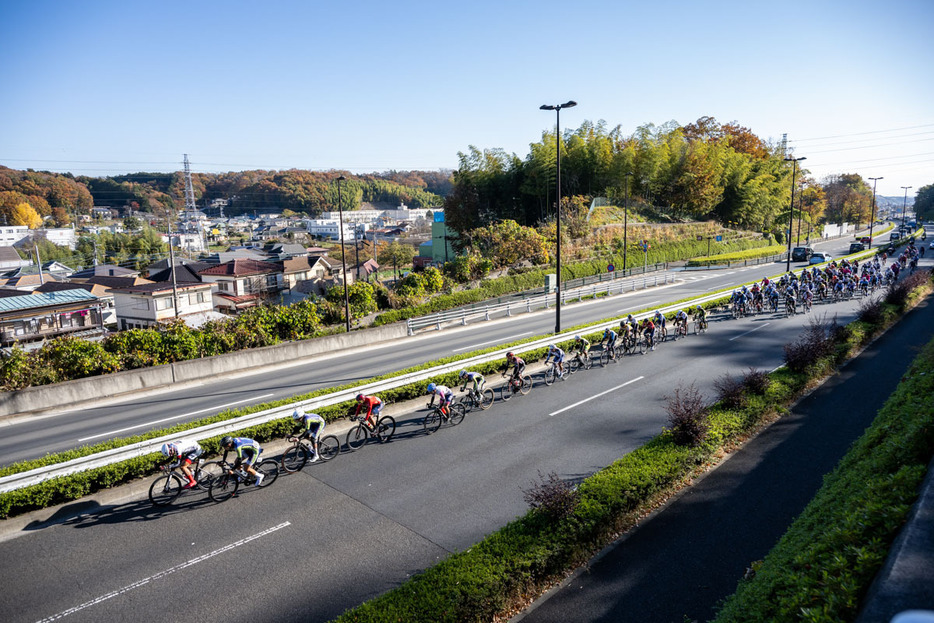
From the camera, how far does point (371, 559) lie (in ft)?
26.4

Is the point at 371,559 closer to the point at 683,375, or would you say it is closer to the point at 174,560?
the point at 174,560

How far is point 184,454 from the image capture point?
9961mm

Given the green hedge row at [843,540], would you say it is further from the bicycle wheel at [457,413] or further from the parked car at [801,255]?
the parked car at [801,255]

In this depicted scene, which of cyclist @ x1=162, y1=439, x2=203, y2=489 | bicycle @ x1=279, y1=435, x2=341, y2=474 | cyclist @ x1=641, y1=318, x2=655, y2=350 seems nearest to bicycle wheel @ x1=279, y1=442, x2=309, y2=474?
bicycle @ x1=279, y1=435, x2=341, y2=474

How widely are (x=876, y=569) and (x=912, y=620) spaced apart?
2452 mm

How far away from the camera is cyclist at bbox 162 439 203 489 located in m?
9.73

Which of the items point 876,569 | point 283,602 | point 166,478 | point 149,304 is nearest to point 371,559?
point 283,602

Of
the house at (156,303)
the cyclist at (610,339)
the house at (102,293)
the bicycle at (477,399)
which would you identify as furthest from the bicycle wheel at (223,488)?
the house at (102,293)

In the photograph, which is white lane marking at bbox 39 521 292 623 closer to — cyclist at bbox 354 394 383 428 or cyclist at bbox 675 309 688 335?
cyclist at bbox 354 394 383 428

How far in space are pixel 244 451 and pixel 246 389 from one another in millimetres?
9586

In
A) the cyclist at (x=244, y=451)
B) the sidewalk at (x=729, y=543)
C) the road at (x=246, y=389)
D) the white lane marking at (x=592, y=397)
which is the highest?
the cyclist at (x=244, y=451)

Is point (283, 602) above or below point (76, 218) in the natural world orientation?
below

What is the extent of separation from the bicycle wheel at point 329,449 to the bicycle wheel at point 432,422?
7.46 feet

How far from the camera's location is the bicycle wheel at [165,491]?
9766mm
